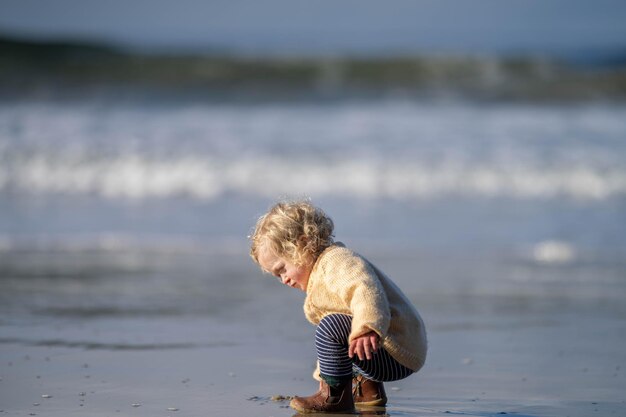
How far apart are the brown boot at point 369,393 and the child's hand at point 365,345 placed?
370 millimetres

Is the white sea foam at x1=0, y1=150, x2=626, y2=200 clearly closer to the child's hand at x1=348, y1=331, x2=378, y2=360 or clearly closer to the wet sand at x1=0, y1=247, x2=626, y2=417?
the wet sand at x1=0, y1=247, x2=626, y2=417

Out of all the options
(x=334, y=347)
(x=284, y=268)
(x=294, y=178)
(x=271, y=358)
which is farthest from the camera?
(x=294, y=178)

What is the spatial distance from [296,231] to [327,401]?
0.49 metres

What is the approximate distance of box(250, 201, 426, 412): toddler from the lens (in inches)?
113

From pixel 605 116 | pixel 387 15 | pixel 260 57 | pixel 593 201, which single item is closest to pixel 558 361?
pixel 593 201

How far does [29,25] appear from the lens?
2645 centimetres

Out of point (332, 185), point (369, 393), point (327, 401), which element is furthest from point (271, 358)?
point (332, 185)

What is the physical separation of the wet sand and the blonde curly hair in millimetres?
451

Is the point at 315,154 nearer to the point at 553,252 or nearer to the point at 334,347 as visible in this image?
the point at 553,252

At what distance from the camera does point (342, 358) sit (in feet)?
9.59

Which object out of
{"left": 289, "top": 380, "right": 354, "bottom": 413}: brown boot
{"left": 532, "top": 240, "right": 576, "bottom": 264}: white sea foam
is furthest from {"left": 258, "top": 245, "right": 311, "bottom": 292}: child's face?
{"left": 532, "top": 240, "right": 576, "bottom": 264}: white sea foam

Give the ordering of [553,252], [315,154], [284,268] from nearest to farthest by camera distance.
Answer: [284,268] < [553,252] < [315,154]

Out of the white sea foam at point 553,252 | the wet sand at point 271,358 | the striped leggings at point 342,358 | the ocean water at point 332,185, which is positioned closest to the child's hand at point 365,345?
the striped leggings at point 342,358

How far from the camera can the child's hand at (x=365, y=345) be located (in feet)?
8.94
